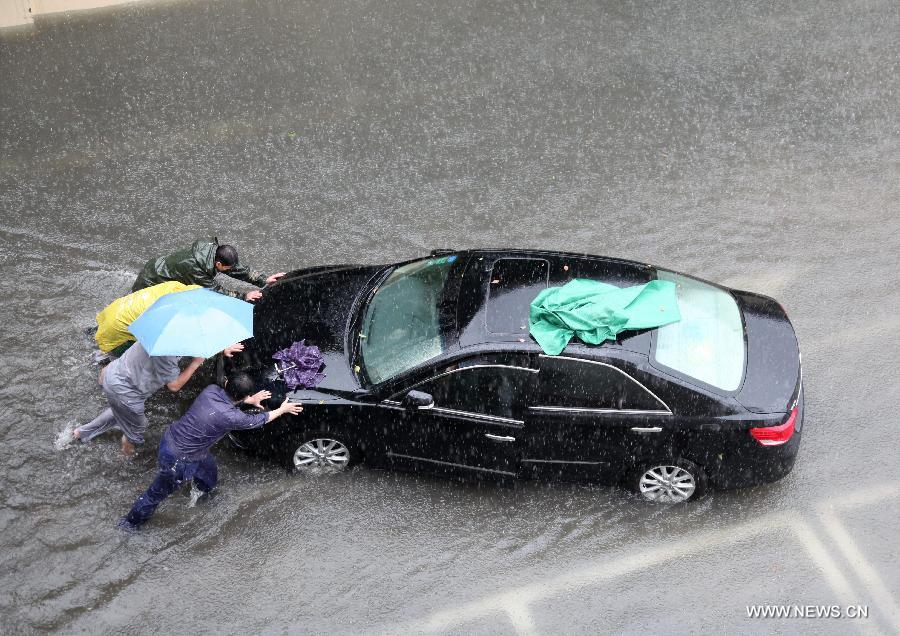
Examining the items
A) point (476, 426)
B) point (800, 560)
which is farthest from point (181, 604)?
point (800, 560)

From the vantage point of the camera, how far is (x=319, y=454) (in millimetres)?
6887

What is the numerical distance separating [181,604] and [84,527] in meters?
1.04

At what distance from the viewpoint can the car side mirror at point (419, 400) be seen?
6.39m

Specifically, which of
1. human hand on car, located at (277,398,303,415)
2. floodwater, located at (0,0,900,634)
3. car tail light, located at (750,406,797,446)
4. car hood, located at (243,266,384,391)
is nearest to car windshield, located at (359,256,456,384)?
car hood, located at (243,266,384,391)

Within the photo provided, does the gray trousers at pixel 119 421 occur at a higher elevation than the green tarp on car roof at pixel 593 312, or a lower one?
lower

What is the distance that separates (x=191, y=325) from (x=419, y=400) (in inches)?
67.0

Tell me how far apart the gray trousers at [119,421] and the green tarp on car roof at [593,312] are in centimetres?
306

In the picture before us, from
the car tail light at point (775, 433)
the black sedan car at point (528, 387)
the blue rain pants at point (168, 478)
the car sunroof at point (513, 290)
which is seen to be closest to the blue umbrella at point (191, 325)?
the black sedan car at point (528, 387)

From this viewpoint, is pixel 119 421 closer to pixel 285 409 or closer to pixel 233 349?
pixel 233 349

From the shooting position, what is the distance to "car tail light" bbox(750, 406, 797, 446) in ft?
20.8

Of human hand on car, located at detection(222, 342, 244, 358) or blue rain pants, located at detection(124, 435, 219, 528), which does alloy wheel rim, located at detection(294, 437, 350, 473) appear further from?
human hand on car, located at detection(222, 342, 244, 358)

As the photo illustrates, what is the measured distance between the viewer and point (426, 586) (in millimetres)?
6387

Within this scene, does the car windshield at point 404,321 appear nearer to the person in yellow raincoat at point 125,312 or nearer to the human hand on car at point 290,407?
the human hand on car at point 290,407

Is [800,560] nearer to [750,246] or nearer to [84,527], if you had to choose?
[750,246]
